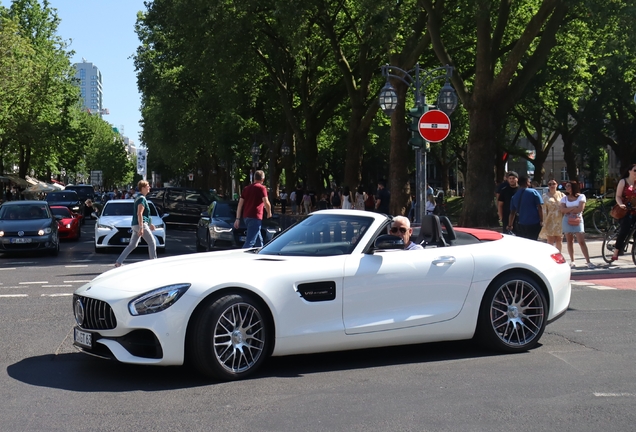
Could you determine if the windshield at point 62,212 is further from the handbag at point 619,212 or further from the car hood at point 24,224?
the handbag at point 619,212

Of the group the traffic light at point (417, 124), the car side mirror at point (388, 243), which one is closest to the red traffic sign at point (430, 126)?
the traffic light at point (417, 124)

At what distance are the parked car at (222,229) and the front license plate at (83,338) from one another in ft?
41.9

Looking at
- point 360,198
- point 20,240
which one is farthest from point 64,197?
point 20,240

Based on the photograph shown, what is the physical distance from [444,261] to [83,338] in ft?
10.2

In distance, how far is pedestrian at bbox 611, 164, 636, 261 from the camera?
15.6m

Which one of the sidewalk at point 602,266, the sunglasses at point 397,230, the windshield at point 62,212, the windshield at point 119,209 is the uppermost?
the sunglasses at point 397,230

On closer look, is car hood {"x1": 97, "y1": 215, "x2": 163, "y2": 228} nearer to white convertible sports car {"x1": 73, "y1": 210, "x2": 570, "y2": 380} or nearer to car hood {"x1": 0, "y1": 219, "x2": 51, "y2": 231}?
car hood {"x1": 0, "y1": 219, "x2": 51, "y2": 231}

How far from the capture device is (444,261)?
785 cm

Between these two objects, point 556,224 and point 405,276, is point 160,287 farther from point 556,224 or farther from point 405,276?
point 556,224

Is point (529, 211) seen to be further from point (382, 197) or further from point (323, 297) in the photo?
point (382, 197)

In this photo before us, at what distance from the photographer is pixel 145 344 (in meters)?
6.85

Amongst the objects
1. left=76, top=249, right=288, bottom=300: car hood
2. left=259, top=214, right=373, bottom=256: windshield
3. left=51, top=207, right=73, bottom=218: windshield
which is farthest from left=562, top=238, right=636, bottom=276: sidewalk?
left=51, top=207, right=73, bottom=218: windshield

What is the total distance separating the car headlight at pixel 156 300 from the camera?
679 cm

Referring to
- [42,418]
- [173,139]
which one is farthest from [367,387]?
[173,139]
